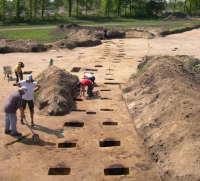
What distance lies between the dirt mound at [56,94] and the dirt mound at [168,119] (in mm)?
2374

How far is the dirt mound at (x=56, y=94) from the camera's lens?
962 centimetres

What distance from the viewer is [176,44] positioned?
26.1 meters

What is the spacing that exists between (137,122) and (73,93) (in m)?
4.12

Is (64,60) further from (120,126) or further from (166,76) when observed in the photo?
(120,126)

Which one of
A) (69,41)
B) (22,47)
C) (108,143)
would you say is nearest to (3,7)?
(69,41)

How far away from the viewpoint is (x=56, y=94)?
10047 millimetres

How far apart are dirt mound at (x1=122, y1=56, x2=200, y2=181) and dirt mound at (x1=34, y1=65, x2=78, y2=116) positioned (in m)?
2.37

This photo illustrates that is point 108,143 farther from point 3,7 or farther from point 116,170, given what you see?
point 3,7

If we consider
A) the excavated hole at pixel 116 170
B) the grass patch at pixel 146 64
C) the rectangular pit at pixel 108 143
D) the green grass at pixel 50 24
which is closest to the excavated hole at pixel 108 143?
the rectangular pit at pixel 108 143

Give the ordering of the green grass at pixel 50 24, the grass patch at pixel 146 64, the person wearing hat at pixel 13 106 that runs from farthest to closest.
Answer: the green grass at pixel 50 24 < the grass patch at pixel 146 64 < the person wearing hat at pixel 13 106

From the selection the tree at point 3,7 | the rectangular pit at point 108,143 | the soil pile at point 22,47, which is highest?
the tree at point 3,7

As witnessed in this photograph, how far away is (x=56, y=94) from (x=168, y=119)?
4534mm

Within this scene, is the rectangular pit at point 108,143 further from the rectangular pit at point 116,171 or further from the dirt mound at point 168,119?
the rectangular pit at point 116,171

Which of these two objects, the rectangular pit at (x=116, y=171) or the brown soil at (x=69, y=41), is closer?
the rectangular pit at (x=116, y=171)
